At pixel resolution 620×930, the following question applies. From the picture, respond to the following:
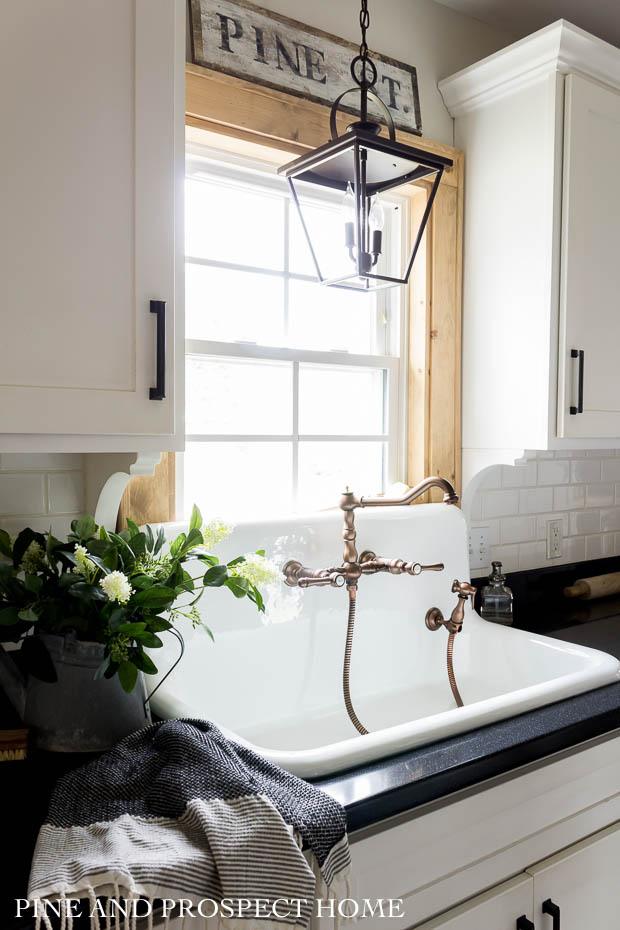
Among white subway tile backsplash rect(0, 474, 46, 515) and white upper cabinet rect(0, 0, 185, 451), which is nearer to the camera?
white upper cabinet rect(0, 0, 185, 451)

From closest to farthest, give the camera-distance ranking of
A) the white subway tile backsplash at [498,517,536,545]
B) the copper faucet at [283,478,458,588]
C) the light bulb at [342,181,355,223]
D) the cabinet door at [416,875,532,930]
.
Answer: the cabinet door at [416,875,532,930], the light bulb at [342,181,355,223], the copper faucet at [283,478,458,588], the white subway tile backsplash at [498,517,536,545]

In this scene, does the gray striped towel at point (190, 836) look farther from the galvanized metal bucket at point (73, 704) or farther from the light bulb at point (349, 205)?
the light bulb at point (349, 205)

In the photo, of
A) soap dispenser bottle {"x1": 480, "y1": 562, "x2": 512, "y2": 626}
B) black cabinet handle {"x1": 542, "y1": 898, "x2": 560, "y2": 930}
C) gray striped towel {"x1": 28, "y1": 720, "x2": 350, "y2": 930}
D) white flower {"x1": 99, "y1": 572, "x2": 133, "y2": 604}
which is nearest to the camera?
gray striped towel {"x1": 28, "y1": 720, "x2": 350, "y2": 930}

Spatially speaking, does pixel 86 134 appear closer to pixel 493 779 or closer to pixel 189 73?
pixel 189 73

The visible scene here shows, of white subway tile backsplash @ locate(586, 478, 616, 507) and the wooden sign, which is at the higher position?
the wooden sign

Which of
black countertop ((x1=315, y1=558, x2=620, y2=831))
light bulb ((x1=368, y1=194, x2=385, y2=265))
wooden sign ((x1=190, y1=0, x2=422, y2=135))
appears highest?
wooden sign ((x1=190, y1=0, x2=422, y2=135))

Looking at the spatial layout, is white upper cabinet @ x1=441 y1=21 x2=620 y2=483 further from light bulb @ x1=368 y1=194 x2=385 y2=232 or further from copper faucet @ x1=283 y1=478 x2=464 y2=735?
light bulb @ x1=368 y1=194 x2=385 y2=232

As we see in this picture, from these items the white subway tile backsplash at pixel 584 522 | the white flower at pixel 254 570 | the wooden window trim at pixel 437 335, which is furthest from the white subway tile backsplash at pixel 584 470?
the white flower at pixel 254 570

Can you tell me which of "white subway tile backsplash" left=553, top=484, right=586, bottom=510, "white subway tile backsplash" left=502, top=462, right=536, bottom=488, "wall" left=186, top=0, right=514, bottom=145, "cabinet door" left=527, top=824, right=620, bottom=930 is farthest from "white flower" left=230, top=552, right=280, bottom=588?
"white subway tile backsplash" left=553, top=484, right=586, bottom=510

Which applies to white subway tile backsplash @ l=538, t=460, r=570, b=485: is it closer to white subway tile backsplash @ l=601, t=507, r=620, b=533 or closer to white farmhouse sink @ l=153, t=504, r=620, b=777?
white subway tile backsplash @ l=601, t=507, r=620, b=533

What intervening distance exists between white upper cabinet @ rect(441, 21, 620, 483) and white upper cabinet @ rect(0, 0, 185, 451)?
105 cm

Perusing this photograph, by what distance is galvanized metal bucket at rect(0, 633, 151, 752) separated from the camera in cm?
113

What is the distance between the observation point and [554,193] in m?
1.90

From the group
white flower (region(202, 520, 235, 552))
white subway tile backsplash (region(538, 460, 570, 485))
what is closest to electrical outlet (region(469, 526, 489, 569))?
white subway tile backsplash (region(538, 460, 570, 485))
